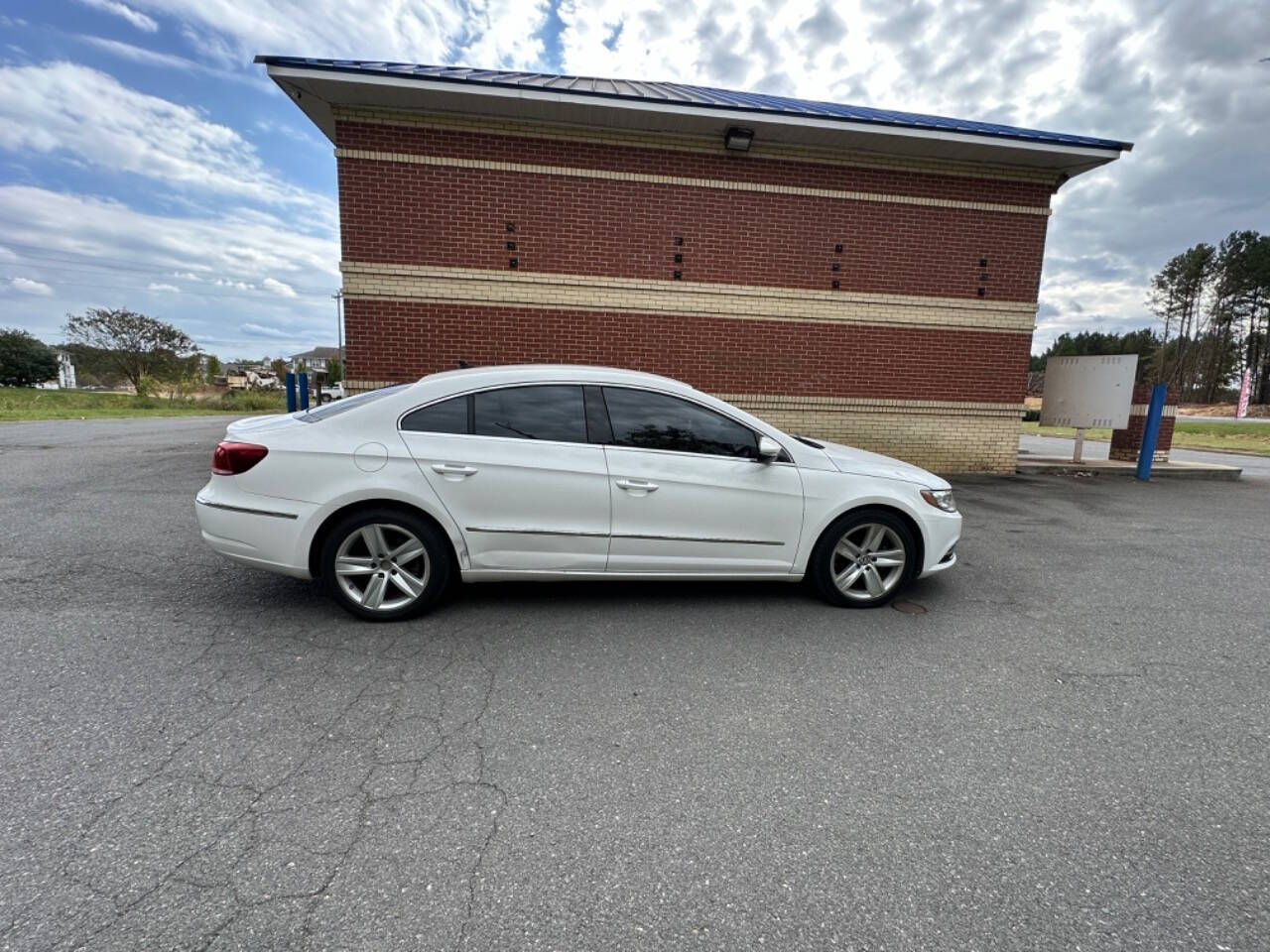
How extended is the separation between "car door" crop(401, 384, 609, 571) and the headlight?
2.18 metres

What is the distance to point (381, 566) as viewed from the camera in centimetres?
366

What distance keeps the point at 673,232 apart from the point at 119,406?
3070 cm

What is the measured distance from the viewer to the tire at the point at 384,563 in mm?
3611

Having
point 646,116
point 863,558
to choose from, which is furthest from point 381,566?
point 646,116

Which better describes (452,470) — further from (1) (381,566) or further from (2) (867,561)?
(2) (867,561)

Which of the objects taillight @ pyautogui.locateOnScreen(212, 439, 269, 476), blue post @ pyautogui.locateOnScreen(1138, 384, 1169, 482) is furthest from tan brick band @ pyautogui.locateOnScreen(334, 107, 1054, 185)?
taillight @ pyautogui.locateOnScreen(212, 439, 269, 476)

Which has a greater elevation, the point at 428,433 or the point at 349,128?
the point at 349,128

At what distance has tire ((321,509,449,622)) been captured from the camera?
3611mm

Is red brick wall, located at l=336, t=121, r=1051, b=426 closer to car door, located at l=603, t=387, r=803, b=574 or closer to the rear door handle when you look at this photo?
car door, located at l=603, t=387, r=803, b=574

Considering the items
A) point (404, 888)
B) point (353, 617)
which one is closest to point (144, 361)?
point (353, 617)

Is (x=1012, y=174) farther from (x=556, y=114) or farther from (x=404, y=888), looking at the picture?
(x=404, y=888)

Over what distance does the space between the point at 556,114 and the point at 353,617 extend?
7.31 meters

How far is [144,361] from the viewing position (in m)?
33.4

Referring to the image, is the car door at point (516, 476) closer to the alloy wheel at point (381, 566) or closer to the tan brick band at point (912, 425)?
the alloy wheel at point (381, 566)
